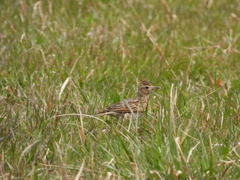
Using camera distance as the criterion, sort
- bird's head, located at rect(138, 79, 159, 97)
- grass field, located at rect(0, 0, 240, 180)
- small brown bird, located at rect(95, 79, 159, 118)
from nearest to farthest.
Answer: grass field, located at rect(0, 0, 240, 180), small brown bird, located at rect(95, 79, 159, 118), bird's head, located at rect(138, 79, 159, 97)

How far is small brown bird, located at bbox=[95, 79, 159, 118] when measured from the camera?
668 cm

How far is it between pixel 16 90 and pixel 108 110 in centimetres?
114

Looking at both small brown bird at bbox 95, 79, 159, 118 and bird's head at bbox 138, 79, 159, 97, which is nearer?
small brown bird at bbox 95, 79, 159, 118

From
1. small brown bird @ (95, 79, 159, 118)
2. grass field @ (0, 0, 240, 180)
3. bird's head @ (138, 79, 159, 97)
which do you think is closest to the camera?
grass field @ (0, 0, 240, 180)

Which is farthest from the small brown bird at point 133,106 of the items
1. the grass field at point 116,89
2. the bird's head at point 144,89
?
the grass field at point 116,89

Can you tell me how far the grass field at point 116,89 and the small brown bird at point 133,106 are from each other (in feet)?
0.42

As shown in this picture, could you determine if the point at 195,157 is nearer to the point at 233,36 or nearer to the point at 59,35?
the point at 59,35

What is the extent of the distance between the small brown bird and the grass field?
0.42 feet

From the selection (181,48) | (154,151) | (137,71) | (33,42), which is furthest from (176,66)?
(154,151)

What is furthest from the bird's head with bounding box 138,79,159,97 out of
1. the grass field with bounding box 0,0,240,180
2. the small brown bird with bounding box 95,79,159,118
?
the grass field with bounding box 0,0,240,180

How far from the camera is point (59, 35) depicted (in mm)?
9836

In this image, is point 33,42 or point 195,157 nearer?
point 195,157

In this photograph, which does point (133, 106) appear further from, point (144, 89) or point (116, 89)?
point (116, 89)

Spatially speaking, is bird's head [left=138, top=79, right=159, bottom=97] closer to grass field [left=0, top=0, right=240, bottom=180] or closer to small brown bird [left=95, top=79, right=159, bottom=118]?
small brown bird [left=95, top=79, right=159, bottom=118]
